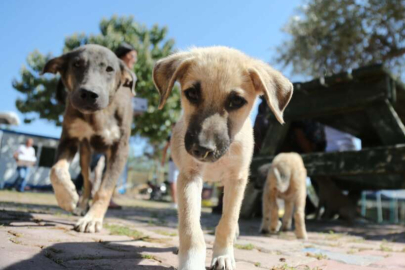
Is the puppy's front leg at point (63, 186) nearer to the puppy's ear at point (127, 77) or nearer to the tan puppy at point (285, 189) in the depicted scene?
the puppy's ear at point (127, 77)

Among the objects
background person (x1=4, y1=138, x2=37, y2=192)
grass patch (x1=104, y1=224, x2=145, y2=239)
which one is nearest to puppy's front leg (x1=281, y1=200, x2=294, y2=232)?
grass patch (x1=104, y1=224, x2=145, y2=239)

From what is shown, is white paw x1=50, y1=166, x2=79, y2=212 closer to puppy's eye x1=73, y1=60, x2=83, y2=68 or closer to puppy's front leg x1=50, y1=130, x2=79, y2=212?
puppy's front leg x1=50, y1=130, x2=79, y2=212

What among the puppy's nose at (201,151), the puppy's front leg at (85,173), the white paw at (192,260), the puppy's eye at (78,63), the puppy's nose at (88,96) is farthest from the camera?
the puppy's front leg at (85,173)

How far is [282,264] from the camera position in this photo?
9.14 feet

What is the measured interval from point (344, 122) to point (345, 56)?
1026 centimetres

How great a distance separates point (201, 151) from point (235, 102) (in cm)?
58

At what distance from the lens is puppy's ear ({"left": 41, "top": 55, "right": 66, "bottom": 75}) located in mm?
4438

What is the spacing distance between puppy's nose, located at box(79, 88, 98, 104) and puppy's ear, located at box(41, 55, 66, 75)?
854 millimetres

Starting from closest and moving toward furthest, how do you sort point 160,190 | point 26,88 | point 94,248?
point 94,248 < point 160,190 < point 26,88

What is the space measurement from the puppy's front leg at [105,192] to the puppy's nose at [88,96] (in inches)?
31.9

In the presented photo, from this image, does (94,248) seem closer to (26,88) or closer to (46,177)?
(46,177)

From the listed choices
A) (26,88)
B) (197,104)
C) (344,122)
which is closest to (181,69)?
(197,104)

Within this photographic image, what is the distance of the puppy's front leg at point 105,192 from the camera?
3.79 metres

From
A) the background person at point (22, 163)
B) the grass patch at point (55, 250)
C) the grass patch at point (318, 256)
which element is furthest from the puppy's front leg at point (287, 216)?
the background person at point (22, 163)
